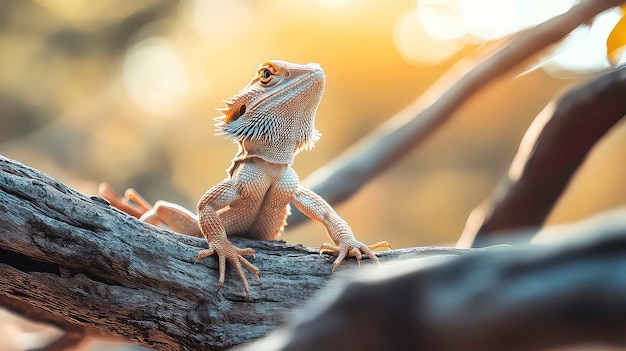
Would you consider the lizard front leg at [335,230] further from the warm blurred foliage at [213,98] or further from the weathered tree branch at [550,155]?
the warm blurred foliage at [213,98]

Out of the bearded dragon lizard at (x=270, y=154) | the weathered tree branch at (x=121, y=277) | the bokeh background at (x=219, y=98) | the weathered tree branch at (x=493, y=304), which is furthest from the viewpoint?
the bokeh background at (x=219, y=98)

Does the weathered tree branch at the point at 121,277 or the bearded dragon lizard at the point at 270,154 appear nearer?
the weathered tree branch at the point at 121,277

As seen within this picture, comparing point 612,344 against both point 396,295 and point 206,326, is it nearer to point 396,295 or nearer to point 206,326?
point 396,295

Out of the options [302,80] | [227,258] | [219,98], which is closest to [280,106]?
[302,80]

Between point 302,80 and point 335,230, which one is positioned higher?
point 302,80

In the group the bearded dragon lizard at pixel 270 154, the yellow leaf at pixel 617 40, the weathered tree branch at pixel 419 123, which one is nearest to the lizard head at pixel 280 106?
the bearded dragon lizard at pixel 270 154

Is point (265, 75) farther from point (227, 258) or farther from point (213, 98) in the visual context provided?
point (213, 98)

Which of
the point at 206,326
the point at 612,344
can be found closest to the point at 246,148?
the point at 206,326
